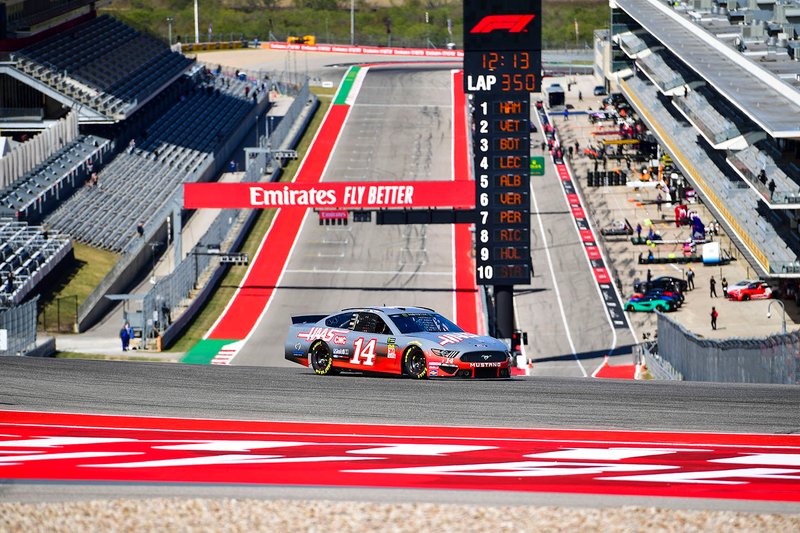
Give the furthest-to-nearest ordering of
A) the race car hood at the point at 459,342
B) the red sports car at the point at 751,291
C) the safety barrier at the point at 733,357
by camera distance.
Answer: the red sports car at the point at 751,291
the safety barrier at the point at 733,357
the race car hood at the point at 459,342

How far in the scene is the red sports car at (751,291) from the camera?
6362 centimetres

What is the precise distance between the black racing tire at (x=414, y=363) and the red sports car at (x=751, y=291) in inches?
1673

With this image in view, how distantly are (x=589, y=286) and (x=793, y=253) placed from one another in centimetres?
1168

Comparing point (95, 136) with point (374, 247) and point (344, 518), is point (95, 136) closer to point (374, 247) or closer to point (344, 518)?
point (374, 247)

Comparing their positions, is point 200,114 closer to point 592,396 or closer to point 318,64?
point 318,64

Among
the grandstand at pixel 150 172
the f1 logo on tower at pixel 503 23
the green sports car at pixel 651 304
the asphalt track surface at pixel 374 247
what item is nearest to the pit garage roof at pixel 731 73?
the green sports car at pixel 651 304

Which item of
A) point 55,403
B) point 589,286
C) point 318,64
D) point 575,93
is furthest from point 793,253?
point 318,64

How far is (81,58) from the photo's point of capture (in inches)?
3374

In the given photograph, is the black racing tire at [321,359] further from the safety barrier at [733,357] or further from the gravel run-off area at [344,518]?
the gravel run-off area at [344,518]

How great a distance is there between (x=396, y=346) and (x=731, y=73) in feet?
181

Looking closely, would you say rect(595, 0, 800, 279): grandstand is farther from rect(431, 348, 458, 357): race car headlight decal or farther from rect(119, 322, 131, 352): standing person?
rect(431, 348, 458, 357): race car headlight decal

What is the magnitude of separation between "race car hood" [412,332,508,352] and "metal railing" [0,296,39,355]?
1958 centimetres

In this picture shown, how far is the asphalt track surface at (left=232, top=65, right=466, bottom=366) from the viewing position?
2411 inches

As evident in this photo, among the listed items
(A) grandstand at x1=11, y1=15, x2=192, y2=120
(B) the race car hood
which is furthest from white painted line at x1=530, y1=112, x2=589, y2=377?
(B) the race car hood
